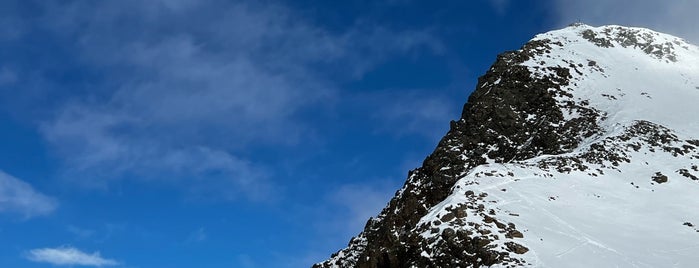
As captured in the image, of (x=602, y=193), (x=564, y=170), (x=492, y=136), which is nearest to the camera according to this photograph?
(x=602, y=193)

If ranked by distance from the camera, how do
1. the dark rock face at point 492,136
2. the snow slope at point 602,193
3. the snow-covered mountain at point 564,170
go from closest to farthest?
1. the snow slope at point 602,193
2. the snow-covered mountain at point 564,170
3. the dark rock face at point 492,136

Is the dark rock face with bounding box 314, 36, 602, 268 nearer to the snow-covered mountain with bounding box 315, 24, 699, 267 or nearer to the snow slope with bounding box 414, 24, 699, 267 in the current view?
the snow-covered mountain with bounding box 315, 24, 699, 267

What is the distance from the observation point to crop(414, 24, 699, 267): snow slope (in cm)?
2623

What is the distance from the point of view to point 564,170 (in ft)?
119

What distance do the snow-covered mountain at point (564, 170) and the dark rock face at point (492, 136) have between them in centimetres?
14

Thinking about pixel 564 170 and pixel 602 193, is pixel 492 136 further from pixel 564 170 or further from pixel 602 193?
pixel 602 193

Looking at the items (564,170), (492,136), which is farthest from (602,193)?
(492,136)

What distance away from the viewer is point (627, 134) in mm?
44344

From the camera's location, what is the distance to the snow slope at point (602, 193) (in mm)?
26234

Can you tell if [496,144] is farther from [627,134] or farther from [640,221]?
[640,221]

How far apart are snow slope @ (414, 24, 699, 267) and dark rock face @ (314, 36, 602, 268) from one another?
4.09 feet

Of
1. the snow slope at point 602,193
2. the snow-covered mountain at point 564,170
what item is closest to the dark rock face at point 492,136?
the snow-covered mountain at point 564,170

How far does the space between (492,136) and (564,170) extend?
1451 cm

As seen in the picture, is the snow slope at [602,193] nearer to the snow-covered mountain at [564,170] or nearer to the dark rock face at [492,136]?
the snow-covered mountain at [564,170]
